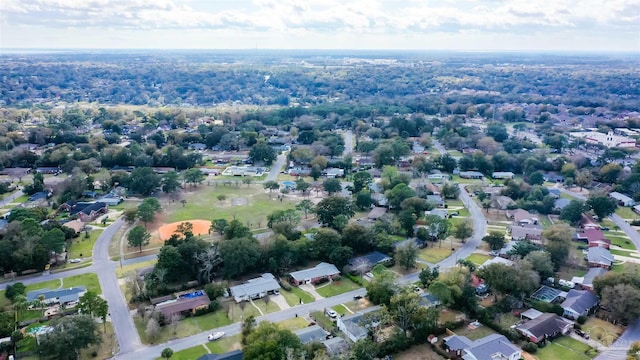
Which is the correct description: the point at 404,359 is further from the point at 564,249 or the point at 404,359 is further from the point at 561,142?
the point at 561,142

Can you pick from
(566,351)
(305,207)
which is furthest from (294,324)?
(305,207)

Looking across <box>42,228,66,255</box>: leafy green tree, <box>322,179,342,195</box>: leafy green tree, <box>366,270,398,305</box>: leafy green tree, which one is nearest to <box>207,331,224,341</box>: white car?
<box>366,270,398,305</box>: leafy green tree

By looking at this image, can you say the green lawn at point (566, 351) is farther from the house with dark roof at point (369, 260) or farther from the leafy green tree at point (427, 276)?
the house with dark roof at point (369, 260)

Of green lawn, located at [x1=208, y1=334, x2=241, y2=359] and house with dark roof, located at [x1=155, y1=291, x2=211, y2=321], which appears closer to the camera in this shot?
green lawn, located at [x1=208, y1=334, x2=241, y2=359]

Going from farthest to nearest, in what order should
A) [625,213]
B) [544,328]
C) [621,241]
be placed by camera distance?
[625,213]
[621,241]
[544,328]

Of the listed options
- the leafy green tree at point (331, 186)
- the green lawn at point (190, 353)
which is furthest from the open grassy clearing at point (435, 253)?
the green lawn at point (190, 353)

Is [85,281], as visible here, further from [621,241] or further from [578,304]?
[621,241]

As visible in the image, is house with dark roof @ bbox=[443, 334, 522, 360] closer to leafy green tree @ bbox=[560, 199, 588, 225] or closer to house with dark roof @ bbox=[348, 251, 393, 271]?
house with dark roof @ bbox=[348, 251, 393, 271]
